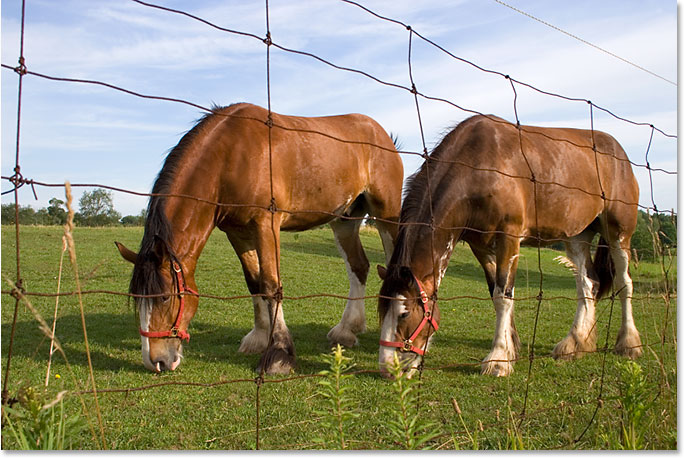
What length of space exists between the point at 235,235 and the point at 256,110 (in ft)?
3.63

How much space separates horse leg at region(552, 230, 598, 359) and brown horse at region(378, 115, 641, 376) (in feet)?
0.03

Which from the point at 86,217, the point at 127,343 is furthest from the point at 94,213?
the point at 127,343

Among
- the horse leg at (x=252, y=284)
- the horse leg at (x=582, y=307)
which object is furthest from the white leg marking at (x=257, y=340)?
the horse leg at (x=582, y=307)

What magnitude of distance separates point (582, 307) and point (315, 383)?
2.82 metres

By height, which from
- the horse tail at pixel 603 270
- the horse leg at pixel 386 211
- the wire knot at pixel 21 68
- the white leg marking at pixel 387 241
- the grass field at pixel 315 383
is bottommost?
the grass field at pixel 315 383

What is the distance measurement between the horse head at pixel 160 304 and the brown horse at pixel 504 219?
57.2 inches

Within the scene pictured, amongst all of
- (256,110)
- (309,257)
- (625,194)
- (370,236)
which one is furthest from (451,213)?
(370,236)

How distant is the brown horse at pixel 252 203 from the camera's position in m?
4.11

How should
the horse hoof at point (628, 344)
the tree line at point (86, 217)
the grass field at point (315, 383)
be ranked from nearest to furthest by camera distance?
the grass field at point (315, 383) < the horse hoof at point (628, 344) < the tree line at point (86, 217)

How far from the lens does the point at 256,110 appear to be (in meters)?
5.09

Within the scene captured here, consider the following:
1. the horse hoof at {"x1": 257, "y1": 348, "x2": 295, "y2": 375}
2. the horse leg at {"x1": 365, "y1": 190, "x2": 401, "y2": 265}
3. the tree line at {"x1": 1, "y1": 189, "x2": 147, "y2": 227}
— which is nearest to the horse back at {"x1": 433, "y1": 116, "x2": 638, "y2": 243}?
the horse leg at {"x1": 365, "y1": 190, "x2": 401, "y2": 265}

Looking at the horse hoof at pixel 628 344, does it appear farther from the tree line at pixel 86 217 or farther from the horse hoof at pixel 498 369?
the tree line at pixel 86 217

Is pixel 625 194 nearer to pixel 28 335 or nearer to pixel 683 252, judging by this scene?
pixel 683 252

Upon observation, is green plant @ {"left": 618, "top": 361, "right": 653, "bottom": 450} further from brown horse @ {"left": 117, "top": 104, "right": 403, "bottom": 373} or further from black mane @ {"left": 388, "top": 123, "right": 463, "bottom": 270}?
black mane @ {"left": 388, "top": 123, "right": 463, "bottom": 270}
